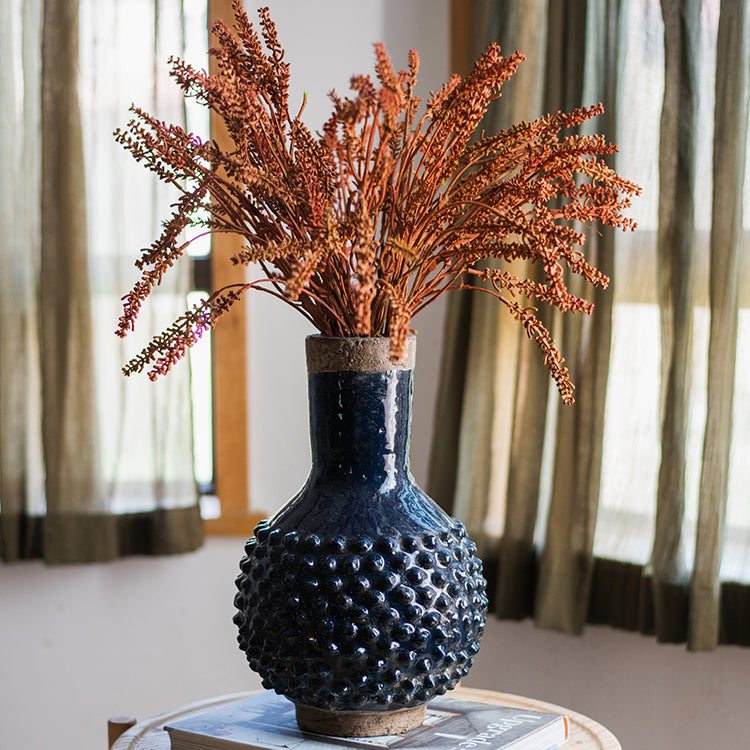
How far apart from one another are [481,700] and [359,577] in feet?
1.33

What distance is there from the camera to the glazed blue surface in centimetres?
97

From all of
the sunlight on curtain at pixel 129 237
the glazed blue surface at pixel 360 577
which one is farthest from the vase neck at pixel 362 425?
the sunlight on curtain at pixel 129 237

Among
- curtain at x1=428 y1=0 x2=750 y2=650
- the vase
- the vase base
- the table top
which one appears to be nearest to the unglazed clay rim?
the vase

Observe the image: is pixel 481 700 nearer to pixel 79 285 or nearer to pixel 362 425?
pixel 362 425

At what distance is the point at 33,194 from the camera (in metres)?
2.05

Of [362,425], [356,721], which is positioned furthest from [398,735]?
[362,425]

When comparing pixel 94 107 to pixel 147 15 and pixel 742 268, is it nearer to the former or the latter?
pixel 147 15

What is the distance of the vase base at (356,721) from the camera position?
3.38ft

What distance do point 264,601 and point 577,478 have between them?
3.29 ft

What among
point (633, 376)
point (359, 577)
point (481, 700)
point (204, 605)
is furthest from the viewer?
point (204, 605)

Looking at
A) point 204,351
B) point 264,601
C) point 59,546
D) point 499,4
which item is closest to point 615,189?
point 264,601

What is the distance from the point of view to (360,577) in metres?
0.97

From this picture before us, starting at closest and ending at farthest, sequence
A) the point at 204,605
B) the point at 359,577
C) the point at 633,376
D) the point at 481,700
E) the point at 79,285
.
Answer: the point at 359,577 < the point at 481,700 < the point at 633,376 < the point at 79,285 < the point at 204,605

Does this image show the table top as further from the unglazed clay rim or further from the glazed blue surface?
the unglazed clay rim
